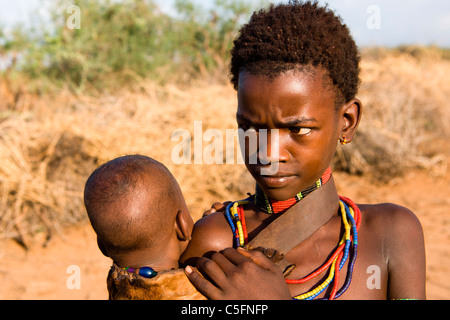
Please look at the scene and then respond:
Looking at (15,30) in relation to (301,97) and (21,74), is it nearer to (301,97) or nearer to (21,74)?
(21,74)

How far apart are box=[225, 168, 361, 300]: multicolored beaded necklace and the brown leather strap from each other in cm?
3

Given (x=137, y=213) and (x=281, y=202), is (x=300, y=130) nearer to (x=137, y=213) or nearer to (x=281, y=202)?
(x=281, y=202)

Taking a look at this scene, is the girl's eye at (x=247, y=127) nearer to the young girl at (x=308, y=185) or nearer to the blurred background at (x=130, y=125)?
the young girl at (x=308, y=185)

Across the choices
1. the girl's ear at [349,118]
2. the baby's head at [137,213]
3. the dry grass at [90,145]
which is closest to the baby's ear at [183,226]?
the baby's head at [137,213]

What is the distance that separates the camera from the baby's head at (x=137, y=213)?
1474 millimetres

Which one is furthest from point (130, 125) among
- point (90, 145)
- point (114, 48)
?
point (114, 48)

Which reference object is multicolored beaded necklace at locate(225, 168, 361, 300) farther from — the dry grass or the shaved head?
the dry grass

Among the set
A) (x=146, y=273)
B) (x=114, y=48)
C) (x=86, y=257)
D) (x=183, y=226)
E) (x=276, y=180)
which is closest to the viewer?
(x=146, y=273)

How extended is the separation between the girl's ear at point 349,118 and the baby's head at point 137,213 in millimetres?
630

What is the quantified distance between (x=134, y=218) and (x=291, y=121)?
0.60 meters

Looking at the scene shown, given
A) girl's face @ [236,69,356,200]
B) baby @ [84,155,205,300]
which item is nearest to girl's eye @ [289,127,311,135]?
girl's face @ [236,69,356,200]

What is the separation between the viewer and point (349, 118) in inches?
62.2

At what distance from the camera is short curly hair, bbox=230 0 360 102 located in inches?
55.9
